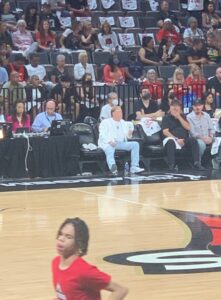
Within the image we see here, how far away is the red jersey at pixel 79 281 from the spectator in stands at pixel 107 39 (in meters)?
16.7

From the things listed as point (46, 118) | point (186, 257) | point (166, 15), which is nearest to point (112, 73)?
point (46, 118)

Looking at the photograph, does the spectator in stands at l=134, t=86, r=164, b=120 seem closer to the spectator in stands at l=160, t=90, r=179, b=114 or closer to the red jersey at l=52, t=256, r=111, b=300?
the spectator in stands at l=160, t=90, r=179, b=114

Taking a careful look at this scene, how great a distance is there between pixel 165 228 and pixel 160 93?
8.05m

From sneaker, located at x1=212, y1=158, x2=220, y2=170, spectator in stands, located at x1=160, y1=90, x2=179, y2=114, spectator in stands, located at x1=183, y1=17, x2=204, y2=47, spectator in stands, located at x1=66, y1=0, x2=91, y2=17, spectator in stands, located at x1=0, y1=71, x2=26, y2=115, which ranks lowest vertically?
sneaker, located at x1=212, y1=158, x2=220, y2=170

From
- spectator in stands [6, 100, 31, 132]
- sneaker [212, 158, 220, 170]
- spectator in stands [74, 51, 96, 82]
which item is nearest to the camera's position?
spectator in stands [6, 100, 31, 132]

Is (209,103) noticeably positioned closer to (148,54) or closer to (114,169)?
(148,54)

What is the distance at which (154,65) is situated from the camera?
69.8 ft

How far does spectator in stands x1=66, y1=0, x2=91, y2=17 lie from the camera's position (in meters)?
22.4

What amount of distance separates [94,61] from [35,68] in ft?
7.16

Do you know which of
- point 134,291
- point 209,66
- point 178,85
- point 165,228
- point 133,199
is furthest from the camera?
point 209,66

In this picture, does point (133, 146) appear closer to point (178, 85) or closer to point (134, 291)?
point (178, 85)

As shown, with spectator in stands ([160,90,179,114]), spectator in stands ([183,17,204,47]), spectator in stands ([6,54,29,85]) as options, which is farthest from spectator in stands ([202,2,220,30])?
spectator in stands ([6,54,29,85])

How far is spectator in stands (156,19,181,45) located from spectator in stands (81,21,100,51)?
173cm

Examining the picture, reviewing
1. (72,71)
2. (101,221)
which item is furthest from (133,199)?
(72,71)
